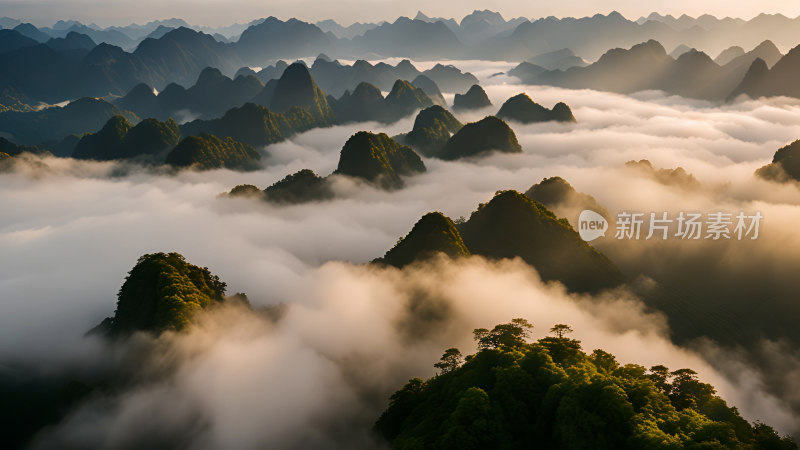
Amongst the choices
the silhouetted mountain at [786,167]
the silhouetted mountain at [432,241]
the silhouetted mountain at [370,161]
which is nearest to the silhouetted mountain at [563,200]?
the silhouetted mountain at [432,241]

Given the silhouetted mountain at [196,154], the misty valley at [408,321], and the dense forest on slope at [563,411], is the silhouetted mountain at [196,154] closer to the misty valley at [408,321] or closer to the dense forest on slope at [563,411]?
the misty valley at [408,321]

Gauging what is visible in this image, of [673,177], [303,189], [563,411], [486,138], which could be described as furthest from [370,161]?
[563,411]

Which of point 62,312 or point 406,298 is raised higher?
point 406,298

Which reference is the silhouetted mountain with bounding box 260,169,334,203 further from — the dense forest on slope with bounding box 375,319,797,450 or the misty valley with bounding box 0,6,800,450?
the dense forest on slope with bounding box 375,319,797,450

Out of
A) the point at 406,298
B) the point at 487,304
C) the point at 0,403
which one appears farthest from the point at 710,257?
the point at 0,403

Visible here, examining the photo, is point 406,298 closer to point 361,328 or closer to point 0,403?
point 361,328
